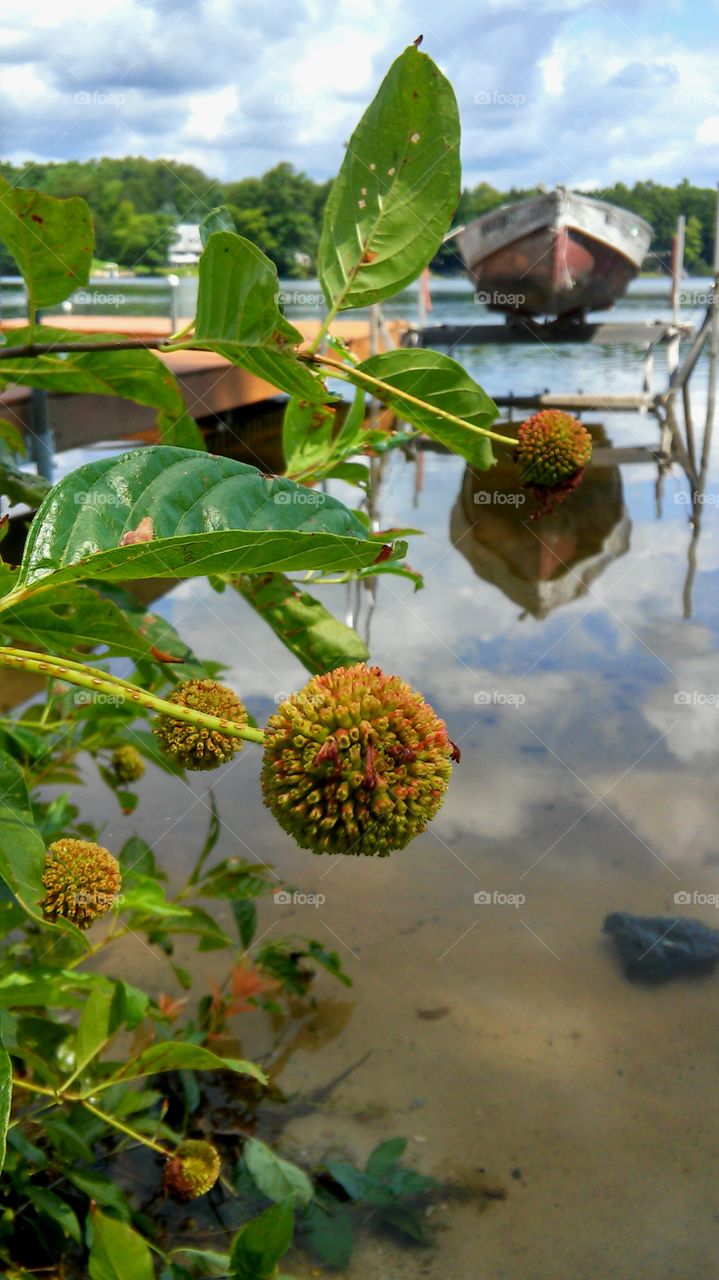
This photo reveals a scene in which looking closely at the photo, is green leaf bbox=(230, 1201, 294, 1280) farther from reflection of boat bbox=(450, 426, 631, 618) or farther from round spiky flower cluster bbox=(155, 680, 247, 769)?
reflection of boat bbox=(450, 426, 631, 618)

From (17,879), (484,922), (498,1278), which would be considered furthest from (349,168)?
(484,922)

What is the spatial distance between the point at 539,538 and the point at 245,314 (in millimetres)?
4761

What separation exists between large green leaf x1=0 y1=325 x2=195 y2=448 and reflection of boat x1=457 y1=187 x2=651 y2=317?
30.8ft

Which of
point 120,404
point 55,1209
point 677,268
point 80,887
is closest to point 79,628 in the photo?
point 80,887

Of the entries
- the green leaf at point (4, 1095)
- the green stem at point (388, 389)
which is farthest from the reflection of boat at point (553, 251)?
the green leaf at point (4, 1095)

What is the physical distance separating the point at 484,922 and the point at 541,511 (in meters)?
1.44

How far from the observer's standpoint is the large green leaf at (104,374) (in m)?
0.96

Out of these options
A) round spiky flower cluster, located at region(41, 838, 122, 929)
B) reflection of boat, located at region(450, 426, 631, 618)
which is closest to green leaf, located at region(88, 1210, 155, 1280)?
round spiky flower cluster, located at region(41, 838, 122, 929)

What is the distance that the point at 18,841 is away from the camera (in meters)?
0.70

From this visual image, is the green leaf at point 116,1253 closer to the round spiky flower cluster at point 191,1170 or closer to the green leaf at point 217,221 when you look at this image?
the round spiky flower cluster at point 191,1170

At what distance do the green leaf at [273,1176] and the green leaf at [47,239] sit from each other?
1089 mm

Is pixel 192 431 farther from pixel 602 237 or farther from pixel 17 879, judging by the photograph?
pixel 602 237

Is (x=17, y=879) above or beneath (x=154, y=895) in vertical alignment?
above

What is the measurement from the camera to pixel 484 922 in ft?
7.45
